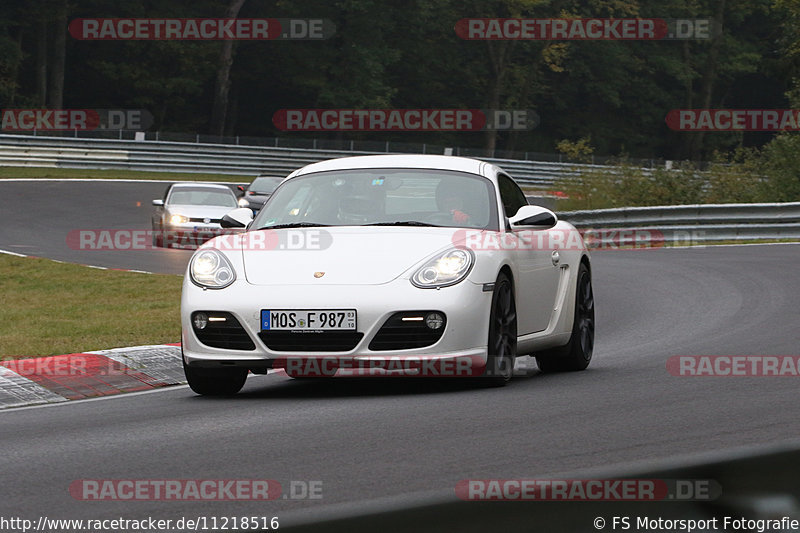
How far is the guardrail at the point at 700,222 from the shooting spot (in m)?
25.9

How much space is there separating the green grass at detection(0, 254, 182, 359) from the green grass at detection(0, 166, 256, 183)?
26286 mm

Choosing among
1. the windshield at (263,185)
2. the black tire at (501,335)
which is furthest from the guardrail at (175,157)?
the black tire at (501,335)

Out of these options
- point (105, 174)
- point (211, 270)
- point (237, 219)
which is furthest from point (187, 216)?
point (105, 174)

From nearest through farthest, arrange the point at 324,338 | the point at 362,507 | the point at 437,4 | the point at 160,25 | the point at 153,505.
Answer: the point at 362,507, the point at 153,505, the point at 324,338, the point at 160,25, the point at 437,4

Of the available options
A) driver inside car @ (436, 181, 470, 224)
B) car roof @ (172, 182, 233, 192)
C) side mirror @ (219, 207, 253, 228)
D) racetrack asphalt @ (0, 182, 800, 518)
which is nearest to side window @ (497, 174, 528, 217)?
driver inside car @ (436, 181, 470, 224)

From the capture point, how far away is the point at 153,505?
5.10 m

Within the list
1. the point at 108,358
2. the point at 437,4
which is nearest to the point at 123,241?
the point at 108,358

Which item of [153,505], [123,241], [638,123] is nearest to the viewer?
[153,505]

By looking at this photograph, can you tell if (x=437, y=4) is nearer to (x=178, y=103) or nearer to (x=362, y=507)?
(x=178, y=103)

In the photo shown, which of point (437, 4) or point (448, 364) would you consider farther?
point (437, 4)

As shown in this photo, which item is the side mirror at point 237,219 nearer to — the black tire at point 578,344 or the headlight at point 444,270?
the headlight at point 444,270

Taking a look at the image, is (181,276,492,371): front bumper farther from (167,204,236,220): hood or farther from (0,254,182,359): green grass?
(167,204,236,220): hood

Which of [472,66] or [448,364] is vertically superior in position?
[472,66]

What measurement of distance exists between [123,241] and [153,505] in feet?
79.3
